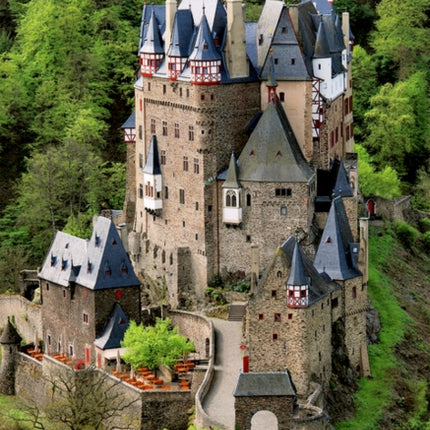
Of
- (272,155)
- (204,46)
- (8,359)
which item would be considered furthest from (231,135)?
(8,359)

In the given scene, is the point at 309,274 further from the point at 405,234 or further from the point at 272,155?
the point at 405,234

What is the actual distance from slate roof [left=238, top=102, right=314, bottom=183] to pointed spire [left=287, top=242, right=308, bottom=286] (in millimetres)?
7626

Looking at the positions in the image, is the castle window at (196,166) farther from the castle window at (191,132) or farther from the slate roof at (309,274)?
the slate roof at (309,274)

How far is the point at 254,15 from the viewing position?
5187 inches

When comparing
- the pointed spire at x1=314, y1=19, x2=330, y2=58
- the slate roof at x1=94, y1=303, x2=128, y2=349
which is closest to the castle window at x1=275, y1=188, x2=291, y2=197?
the pointed spire at x1=314, y1=19, x2=330, y2=58

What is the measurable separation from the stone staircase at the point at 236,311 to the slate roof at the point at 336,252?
4.71 metres

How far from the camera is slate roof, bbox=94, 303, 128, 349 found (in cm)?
9119

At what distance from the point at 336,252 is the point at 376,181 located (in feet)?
87.8

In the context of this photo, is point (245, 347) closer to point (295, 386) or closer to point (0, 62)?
point (295, 386)

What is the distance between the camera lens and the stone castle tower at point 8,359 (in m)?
97.0

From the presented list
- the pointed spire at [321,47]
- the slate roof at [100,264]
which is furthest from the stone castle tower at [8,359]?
the pointed spire at [321,47]

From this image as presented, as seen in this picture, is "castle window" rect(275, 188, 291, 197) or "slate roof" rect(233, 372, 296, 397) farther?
"castle window" rect(275, 188, 291, 197)

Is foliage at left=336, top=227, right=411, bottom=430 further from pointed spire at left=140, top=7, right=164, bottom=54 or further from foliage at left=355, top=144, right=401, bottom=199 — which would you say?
pointed spire at left=140, top=7, right=164, bottom=54

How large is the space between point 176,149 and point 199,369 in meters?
13.0
